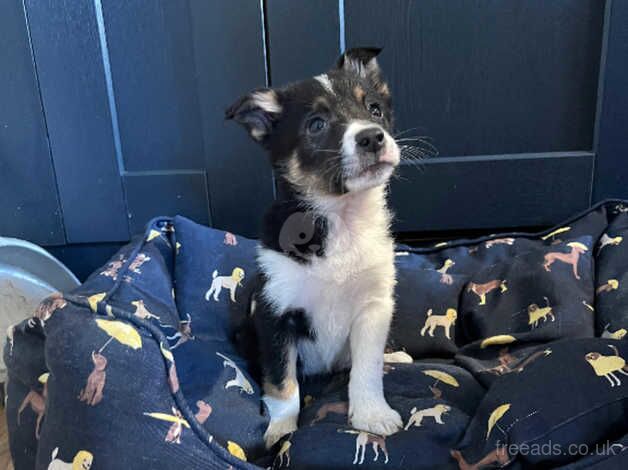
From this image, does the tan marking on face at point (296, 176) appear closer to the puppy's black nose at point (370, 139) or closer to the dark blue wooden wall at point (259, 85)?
the puppy's black nose at point (370, 139)

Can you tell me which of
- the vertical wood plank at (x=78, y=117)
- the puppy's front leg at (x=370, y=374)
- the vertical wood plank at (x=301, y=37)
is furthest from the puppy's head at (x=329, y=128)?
the vertical wood plank at (x=78, y=117)

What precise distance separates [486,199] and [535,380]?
1.29 metres

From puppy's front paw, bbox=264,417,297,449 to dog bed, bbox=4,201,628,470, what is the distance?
28 mm

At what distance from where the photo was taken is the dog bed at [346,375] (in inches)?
49.0

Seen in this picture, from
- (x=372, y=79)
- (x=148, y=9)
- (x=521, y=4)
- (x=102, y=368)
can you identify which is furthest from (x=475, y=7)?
(x=102, y=368)

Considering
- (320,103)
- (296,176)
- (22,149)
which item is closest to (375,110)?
(320,103)

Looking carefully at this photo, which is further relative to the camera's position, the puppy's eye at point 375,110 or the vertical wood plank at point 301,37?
the vertical wood plank at point 301,37

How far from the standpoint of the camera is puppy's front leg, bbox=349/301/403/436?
146 centimetres

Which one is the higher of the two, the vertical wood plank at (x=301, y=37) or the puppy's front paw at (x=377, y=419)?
the vertical wood plank at (x=301, y=37)

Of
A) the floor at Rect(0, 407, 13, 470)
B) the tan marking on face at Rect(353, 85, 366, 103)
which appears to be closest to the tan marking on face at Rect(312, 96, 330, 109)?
the tan marking on face at Rect(353, 85, 366, 103)

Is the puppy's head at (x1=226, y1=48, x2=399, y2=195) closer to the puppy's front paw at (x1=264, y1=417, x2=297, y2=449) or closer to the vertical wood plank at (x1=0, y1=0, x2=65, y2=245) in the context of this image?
the puppy's front paw at (x1=264, y1=417, x2=297, y2=449)

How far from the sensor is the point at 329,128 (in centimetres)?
156

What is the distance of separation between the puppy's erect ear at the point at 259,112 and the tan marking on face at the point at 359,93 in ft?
0.73

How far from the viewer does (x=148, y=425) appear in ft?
4.26
